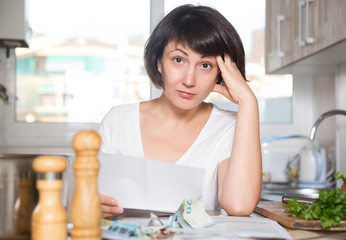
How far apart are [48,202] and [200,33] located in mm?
873

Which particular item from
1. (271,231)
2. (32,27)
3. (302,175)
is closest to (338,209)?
(271,231)

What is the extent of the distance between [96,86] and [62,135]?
375mm

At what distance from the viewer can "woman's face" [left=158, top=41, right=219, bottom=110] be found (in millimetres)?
1381

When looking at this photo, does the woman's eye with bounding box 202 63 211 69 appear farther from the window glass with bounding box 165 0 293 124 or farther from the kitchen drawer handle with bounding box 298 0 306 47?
the window glass with bounding box 165 0 293 124

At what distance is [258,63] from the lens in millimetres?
3053

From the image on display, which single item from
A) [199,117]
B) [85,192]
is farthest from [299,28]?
[85,192]

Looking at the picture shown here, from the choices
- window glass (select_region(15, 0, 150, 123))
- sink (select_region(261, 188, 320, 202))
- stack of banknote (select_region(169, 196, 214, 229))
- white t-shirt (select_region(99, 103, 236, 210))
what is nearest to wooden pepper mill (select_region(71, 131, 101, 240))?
stack of banknote (select_region(169, 196, 214, 229))

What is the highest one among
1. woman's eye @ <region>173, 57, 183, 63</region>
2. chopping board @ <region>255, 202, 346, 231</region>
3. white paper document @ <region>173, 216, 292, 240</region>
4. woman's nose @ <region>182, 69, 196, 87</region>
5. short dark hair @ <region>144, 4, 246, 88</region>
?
short dark hair @ <region>144, 4, 246, 88</region>

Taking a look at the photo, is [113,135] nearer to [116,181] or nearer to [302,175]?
[116,181]

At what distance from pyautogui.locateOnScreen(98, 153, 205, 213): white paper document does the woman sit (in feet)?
0.15

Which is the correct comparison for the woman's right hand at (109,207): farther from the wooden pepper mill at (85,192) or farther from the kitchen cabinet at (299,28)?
the kitchen cabinet at (299,28)

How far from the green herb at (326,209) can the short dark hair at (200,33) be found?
55 centimetres

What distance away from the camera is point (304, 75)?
3.05 meters

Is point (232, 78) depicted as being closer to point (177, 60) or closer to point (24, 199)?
point (177, 60)
